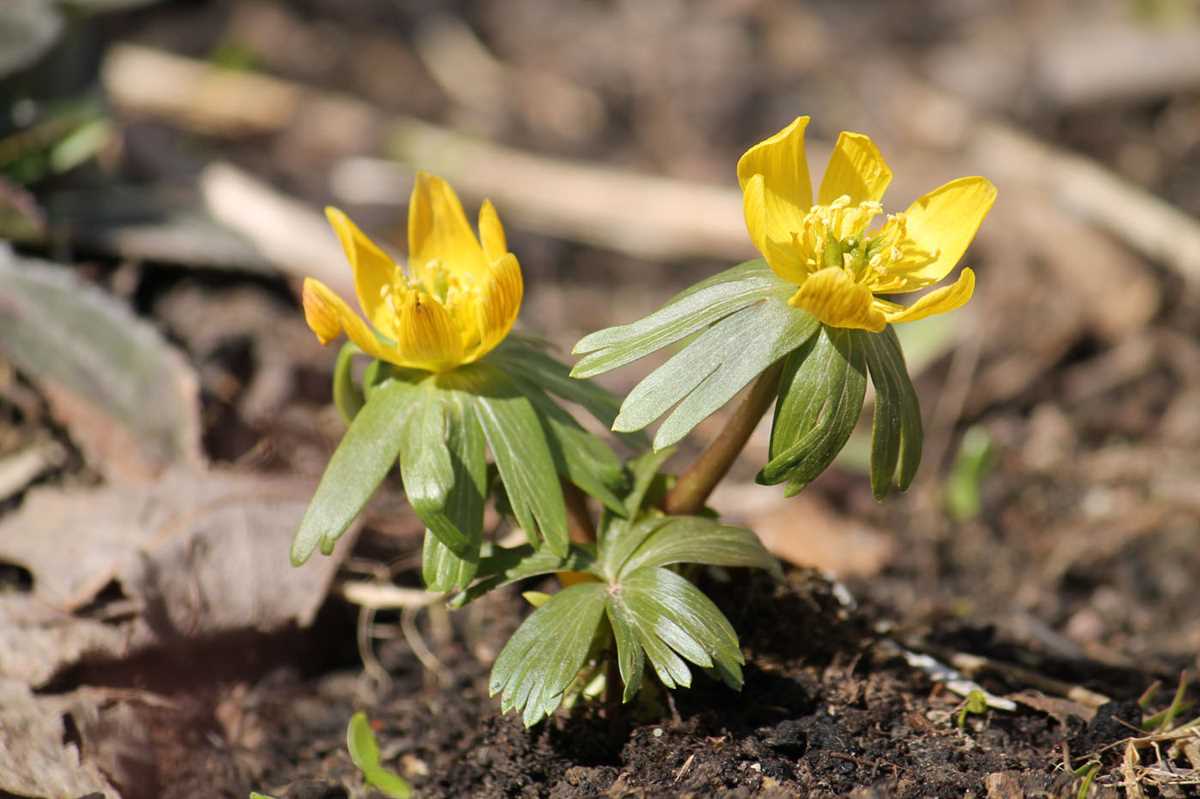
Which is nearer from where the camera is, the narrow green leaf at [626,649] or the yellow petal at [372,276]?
the narrow green leaf at [626,649]

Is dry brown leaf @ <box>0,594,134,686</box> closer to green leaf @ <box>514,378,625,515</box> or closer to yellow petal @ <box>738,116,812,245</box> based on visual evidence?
green leaf @ <box>514,378,625,515</box>

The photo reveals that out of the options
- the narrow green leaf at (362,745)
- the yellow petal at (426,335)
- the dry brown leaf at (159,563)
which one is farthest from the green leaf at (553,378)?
the dry brown leaf at (159,563)

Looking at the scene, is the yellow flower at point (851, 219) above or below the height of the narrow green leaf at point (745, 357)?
above

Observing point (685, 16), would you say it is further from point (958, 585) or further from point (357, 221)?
point (958, 585)

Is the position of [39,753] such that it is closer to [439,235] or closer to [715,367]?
[439,235]

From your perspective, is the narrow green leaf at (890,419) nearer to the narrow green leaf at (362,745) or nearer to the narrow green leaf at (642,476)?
the narrow green leaf at (642,476)

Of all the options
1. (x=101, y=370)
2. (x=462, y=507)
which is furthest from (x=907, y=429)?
(x=101, y=370)

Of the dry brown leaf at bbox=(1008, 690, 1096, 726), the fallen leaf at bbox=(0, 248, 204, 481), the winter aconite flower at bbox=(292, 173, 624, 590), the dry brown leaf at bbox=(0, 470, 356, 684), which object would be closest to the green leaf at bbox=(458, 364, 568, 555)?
the winter aconite flower at bbox=(292, 173, 624, 590)
